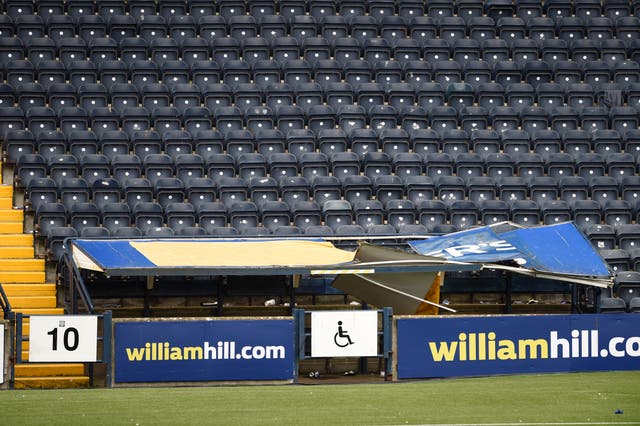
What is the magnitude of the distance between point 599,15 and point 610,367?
1280cm

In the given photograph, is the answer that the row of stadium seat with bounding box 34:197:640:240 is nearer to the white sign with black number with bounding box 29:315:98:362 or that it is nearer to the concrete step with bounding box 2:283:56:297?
the concrete step with bounding box 2:283:56:297

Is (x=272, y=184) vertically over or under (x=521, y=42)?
under

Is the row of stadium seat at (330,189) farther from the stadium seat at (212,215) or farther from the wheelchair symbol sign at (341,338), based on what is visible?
the wheelchair symbol sign at (341,338)

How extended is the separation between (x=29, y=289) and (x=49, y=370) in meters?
2.21

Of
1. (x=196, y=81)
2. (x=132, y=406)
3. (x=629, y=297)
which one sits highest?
(x=196, y=81)

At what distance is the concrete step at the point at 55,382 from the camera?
1709 cm

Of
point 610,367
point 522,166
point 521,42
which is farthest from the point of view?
point 521,42

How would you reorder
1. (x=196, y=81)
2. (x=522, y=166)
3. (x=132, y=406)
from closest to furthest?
(x=132, y=406) → (x=522, y=166) → (x=196, y=81)

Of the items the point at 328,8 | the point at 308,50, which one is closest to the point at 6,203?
the point at 308,50

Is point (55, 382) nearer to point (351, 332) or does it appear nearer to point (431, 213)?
point (351, 332)

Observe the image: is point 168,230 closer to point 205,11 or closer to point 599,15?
point 205,11

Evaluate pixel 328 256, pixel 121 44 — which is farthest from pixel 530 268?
pixel 121 44

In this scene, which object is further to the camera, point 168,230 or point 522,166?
point 522,166

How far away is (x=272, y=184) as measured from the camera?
69.7 feet
